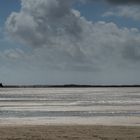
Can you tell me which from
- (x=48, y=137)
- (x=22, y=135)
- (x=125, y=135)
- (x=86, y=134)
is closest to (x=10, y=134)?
(x=22, y=135)

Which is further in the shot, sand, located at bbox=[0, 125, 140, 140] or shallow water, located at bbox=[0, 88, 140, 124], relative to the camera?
shallow water, located at bbox=[0, 88, 140, 124]

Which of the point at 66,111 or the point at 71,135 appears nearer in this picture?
the point at 71,135

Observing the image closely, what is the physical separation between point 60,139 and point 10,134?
3.08m

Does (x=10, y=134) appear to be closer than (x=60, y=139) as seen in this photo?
No

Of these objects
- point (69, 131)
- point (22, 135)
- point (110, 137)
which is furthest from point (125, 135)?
A: point (22, 135)

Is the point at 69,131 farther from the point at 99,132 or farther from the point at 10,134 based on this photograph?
the point at 10,134

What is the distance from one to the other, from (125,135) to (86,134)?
1.86 metres

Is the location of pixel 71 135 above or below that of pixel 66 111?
below

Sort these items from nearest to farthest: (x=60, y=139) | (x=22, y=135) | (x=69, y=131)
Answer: (x=60, y=139) → (x=22, y=135) → (x=69, y=131)

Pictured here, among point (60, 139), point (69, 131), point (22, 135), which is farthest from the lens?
point (69, 131)

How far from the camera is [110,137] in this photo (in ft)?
67.1

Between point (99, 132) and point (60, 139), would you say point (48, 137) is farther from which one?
point (99, 132)

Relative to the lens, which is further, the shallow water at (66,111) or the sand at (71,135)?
the shallow water at (66,111)

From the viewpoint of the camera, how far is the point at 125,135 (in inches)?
835
